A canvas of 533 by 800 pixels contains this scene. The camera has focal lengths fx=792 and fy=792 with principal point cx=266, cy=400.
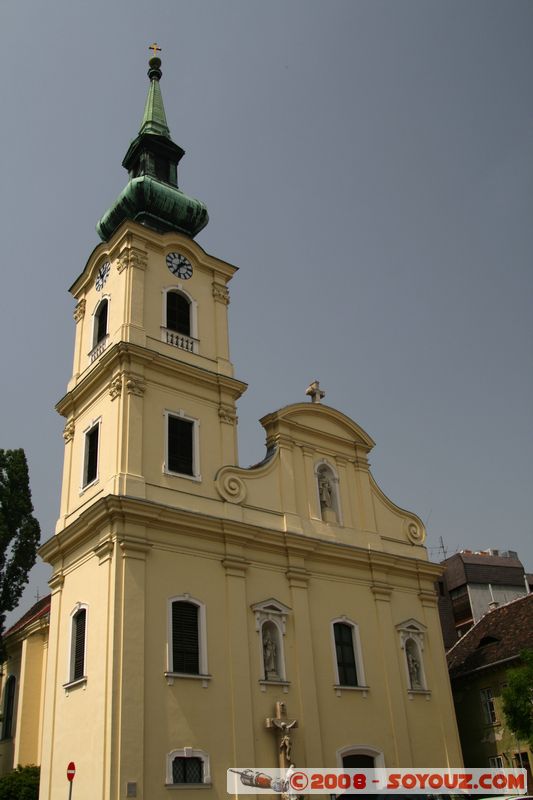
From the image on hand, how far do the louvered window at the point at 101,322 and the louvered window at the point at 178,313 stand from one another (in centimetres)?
213

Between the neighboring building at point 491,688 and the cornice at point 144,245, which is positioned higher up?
the cornice at point 144,245

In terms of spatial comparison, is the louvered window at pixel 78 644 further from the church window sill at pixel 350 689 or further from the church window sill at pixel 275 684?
the church window sill at pixel 350 689

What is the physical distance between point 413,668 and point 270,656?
5.91 metres

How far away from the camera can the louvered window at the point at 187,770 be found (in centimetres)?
1777

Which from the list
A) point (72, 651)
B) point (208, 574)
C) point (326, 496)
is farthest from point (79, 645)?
point (326, 496)

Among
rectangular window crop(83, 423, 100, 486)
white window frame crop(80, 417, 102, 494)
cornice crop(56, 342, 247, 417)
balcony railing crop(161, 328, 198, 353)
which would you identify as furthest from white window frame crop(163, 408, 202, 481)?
balcony railing crop(161, 328, 198, 353)

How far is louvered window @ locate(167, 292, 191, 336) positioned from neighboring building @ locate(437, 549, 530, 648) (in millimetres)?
23284

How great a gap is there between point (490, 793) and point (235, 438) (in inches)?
512

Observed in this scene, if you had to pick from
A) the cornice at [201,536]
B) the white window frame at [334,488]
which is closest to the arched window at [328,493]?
the white window frame at [334,488]

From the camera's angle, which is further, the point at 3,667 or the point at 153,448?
the point at 3,667

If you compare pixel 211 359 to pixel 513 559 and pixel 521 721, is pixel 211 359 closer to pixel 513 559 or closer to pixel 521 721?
pixel 521 721

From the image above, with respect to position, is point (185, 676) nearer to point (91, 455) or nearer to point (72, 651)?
point (72, 651)

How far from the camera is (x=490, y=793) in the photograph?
77.3 feet

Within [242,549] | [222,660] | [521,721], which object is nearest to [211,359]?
[242,549]
